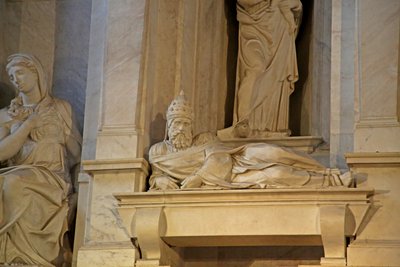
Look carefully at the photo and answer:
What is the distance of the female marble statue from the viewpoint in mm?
9406

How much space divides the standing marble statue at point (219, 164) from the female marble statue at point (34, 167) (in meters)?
0.92

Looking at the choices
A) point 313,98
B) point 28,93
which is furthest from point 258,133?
point 28,93

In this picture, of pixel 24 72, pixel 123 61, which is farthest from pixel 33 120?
pixel 123 61

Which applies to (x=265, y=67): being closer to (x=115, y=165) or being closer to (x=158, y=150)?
(x=158, y=150)

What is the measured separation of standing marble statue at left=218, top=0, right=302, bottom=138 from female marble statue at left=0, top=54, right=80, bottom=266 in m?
1.43

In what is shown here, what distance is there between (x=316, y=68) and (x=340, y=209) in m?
1.91

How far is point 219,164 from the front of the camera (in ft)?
30.1

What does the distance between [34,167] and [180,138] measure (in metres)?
1.26

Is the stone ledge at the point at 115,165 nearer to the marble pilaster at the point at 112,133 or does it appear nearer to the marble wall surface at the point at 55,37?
the marble pilaster at the point at 112,133

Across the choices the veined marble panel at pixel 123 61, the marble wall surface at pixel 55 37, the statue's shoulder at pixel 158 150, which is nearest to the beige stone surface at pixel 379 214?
the statue's shoulder at pixel 158 150

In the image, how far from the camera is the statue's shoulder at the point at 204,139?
31.3ft

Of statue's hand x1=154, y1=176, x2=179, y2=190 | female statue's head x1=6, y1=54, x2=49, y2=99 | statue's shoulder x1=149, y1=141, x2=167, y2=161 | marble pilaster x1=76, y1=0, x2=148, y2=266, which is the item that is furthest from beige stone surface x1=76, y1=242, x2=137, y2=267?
Result: female statue's head x1=6, y1=54, x2=49, y2=99

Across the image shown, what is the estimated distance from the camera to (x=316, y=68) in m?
10.3

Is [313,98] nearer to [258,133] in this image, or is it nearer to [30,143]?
[258,133]
